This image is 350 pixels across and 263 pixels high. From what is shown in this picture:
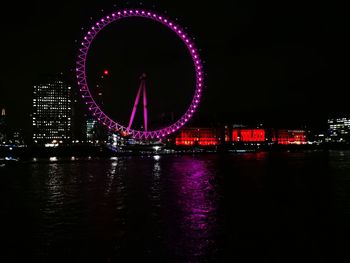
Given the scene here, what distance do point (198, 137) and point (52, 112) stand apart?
60.2m

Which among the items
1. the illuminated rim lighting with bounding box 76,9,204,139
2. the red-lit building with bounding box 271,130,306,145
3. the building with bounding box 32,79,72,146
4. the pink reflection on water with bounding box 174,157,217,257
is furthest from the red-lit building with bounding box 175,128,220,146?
the pink reflection on water with bounding box 174,157,217,257

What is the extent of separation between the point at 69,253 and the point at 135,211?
16.3 ft

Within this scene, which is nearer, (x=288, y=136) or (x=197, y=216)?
(x=197, y=216)

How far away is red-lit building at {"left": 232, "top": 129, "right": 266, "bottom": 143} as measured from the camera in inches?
5935

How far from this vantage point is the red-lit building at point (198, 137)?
136750 millimetres

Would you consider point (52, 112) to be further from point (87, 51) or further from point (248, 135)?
point (87, 51)

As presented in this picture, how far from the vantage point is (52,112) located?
162 metres

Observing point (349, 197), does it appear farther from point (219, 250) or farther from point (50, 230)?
point (50, 230)

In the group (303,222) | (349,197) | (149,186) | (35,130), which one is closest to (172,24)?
(149,186)

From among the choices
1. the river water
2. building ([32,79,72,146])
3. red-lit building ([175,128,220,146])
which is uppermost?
building ([32,79,72,146])

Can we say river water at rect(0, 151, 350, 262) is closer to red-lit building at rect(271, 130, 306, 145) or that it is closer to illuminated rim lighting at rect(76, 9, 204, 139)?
illuminated rim lighting at rect(76, 9, 204, 139)

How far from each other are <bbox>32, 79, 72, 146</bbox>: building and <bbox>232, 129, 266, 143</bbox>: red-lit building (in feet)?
200

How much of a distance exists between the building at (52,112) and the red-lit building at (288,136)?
3062 inches

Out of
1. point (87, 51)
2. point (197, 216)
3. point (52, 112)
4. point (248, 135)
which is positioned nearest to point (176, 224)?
point (197, 216)
